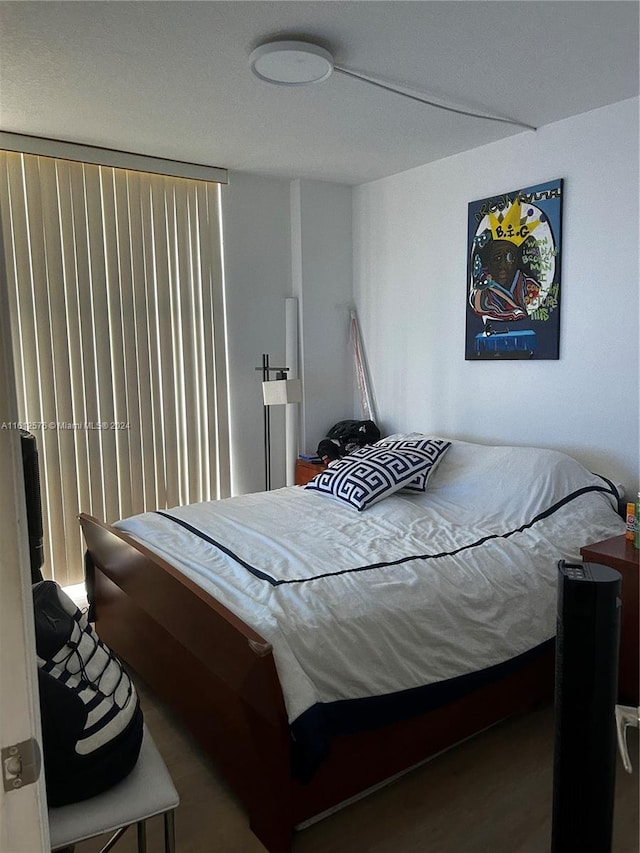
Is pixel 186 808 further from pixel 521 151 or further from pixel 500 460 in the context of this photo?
pixel 521 151

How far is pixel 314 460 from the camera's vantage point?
3.90 metres

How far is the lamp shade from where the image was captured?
359 cm

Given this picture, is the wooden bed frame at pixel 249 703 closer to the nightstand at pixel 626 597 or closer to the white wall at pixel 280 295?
the nightstand at pixel 626 597

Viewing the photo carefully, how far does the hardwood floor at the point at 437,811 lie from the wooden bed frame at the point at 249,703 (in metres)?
0.08

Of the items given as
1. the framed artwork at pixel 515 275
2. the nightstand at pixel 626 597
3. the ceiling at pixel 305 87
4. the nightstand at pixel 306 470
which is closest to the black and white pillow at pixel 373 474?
the nightstand at pixel 306 470

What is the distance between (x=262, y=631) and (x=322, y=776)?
0.44 meters

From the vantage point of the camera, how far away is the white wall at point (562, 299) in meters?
2.74

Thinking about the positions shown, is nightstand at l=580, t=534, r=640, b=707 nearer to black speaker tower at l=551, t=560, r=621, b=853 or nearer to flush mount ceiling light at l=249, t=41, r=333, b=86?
black speaker tower at l=551, t=560, r=621, b=853

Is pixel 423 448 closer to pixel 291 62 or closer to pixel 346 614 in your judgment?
pixel 346 614

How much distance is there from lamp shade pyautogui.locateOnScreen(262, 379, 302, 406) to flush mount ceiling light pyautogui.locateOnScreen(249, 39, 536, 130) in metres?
1.60

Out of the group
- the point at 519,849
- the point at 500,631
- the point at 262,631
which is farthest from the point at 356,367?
the point at 519,849

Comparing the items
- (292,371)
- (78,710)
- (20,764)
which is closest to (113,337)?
(292,371)

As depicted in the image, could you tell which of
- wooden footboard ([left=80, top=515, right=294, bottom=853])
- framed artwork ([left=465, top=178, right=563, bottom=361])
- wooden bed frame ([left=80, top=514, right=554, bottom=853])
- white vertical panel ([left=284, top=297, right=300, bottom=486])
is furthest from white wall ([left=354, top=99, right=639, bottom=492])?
wooden footboard ([left=80, top=515, right=294, bottom=853])

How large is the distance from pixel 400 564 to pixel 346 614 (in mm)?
384
